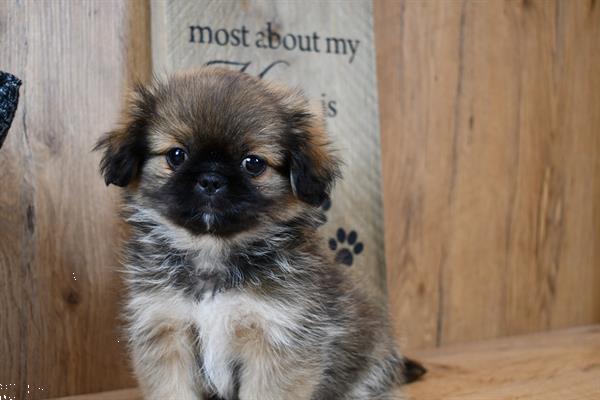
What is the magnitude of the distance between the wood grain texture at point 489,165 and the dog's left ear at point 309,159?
→ 838 millimetres

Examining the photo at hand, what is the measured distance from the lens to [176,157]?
1545 mm

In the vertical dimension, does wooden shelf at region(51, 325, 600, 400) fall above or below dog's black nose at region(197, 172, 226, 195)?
below

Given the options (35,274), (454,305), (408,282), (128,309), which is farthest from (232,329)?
(454,305)

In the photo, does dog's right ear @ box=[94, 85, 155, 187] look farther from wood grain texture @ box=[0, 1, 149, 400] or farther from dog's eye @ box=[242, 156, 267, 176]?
wood grain texture @ box=[0, 1, 149, 400]

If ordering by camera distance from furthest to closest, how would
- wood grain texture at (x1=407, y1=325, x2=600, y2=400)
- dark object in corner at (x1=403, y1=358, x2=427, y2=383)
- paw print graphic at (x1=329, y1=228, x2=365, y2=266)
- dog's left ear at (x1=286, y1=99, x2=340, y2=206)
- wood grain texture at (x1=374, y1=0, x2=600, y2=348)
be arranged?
wood grain texture at (x1=374, y1=0, x2=600, y2=348) < paw print graphic at (x1=329, y1=228, x2=365, y2=266) < dark object in corner at (x1=403, y1=358, x2=427, y2=383) < wood grain texture at (x1=407, y1=325, x2=600, y2=400) < dog's left ear at (x1=286, y1=99, x2=340, y2=206)

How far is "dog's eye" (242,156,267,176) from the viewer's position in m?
1.52

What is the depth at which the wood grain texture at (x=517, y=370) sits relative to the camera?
195 cm

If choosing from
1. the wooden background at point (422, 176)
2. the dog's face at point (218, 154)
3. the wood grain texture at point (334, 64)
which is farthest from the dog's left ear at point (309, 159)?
the wooden background at point (422, 176)

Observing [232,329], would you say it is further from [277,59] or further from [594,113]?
[594,113]

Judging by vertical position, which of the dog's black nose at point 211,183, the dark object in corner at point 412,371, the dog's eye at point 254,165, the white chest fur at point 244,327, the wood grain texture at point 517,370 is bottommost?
the wood grain texture at point 517,370

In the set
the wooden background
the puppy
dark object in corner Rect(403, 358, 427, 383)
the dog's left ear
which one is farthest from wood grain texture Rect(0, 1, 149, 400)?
dark object in corner Rect(403, 358, 427, 383)

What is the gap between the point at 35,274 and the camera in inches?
78.5

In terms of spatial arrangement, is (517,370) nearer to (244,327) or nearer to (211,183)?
(244,327)

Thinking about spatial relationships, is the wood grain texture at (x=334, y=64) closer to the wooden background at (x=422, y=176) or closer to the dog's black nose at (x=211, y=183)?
the wooden background at (x=422, y=176)
